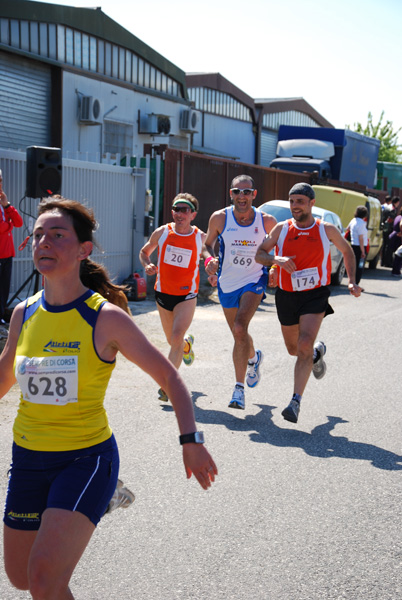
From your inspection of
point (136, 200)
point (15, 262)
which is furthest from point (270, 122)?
point (15, 262)

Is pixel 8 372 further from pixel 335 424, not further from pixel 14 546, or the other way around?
pixel 335 424

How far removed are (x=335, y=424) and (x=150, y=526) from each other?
111 inches

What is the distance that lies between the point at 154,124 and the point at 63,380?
25.0 meters

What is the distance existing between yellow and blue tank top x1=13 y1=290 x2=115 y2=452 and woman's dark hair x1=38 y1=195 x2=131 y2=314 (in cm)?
29

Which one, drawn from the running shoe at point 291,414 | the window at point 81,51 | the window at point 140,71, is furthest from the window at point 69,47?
the running shoe at point 291,414

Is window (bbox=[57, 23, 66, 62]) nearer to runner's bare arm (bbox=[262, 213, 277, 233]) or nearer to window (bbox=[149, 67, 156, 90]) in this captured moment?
window (bbox=[149, 67, 156, 90])

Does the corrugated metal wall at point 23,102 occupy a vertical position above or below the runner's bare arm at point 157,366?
above

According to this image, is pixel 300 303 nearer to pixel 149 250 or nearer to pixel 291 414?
pixel 291 414

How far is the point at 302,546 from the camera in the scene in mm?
4293

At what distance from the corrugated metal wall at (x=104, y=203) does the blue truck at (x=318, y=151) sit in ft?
37.1

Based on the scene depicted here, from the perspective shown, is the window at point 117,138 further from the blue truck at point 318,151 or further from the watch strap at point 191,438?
the watch strap at point 191,438

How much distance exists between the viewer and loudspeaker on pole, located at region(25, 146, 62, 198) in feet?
35.9

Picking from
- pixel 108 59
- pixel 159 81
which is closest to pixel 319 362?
pixel 108 59

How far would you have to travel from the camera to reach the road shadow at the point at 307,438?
5.99 metres
